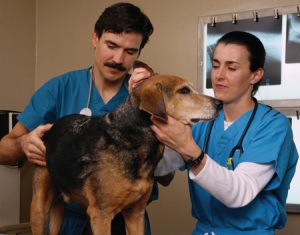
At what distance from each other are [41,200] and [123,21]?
28.6 inches

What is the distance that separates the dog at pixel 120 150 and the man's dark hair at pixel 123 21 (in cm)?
33

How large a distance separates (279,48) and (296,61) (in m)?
0.13

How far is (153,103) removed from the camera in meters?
1.27

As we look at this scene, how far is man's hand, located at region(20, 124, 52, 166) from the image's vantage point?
1.50 metres

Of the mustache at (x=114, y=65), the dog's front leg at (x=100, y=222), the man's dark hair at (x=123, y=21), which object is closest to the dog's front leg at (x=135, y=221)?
the dog's front leg at (x=100, y=222)

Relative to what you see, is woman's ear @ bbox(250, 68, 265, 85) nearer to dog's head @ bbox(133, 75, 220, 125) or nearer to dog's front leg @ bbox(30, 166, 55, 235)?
dog's head @ bbox(133, 75, 220, 125)

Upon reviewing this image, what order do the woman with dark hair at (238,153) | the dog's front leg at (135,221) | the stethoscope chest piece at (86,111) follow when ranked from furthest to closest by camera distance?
the stethoscope chest piece at (86,111), the dog's front leg at (135,221), the woman with dark hair at (238,153)

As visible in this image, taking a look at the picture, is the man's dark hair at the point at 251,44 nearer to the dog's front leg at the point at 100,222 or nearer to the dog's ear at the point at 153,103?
the dog's ear at the point at 153,103

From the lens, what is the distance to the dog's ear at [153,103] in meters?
1.26

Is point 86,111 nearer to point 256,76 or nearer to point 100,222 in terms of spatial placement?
point 100,222

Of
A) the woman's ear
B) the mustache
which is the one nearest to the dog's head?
the mustache

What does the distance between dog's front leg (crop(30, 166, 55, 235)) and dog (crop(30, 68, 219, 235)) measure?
2.9 inches

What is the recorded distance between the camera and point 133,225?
4.81 ft

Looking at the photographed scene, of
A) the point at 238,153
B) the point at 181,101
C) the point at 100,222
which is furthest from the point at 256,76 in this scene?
the point at 100,222
